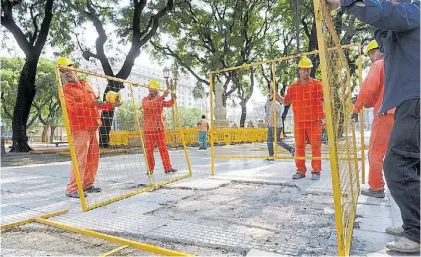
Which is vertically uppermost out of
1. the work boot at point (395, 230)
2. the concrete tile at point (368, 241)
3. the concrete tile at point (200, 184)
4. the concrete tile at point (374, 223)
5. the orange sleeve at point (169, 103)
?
the orange sleeve at point (169, 103)

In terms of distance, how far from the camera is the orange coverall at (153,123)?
242 inches

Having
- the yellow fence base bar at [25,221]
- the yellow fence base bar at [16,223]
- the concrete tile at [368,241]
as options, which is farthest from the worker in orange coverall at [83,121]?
the concrete tile at [368,241]

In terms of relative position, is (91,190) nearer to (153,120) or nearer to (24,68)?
(153,120)

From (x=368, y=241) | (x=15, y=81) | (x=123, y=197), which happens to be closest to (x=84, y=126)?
(x=123, y=197)

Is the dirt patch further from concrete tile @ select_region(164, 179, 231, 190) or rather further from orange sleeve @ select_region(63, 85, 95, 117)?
orange sleeve @ select_region(63, 85, 95, 117)

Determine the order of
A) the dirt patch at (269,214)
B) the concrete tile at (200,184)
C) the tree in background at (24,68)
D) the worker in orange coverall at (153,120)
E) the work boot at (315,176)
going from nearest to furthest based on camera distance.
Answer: the dirt patch at (269,214), the concrete tile at (200,184), the work boot at (315,176), the worker in orange coverall at (153,120), the tree in background at (24,68)

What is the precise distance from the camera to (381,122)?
383 centimetres

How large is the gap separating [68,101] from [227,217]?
2589mm

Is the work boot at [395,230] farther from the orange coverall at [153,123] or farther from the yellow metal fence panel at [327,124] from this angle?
the orange coverall at [153,123]

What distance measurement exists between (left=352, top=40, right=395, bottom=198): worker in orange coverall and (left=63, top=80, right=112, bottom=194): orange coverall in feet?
11.4

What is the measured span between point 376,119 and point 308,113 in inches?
56.9

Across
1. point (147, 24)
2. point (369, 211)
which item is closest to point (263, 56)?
point (147, 24)

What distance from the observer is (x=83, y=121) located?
4.54 metres

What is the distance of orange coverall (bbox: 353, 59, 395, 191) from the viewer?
146 inches
